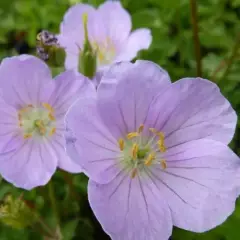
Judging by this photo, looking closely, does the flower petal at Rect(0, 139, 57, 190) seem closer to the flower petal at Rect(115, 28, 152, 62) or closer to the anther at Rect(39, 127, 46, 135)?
the anther at Rect(39, 127, 46, 135)

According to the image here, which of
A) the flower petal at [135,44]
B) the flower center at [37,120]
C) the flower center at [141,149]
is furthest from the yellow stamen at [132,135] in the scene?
the flower petal at [135,44]

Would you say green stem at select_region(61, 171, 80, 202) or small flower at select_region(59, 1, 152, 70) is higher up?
small flower at select_region(59, 1, 152, 70)

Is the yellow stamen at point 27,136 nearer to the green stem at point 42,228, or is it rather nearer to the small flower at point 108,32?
the green stem at point 42,228

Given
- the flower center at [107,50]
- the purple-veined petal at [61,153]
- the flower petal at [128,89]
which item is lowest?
the flower center at [107,50]

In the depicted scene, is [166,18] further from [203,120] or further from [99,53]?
[203,120]

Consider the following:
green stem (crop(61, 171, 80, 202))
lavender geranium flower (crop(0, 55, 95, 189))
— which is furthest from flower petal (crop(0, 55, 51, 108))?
green stem (crop(61, 171, 80, 202))

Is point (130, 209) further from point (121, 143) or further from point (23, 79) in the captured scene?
point (23, 79)

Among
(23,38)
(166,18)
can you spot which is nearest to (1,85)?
(166,18)
